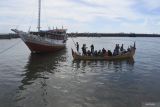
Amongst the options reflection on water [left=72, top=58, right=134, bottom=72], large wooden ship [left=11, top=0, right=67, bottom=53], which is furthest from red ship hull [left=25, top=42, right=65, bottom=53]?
reflection on water [left=72, top=58, right=134, bottom=72]

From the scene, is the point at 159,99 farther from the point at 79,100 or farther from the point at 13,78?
the point at 13,78

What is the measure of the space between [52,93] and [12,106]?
181 inches

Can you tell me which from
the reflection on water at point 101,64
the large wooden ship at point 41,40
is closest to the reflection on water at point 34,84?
the reflection on water at point 101,64

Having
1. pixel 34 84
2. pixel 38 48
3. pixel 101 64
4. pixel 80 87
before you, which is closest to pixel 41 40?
pixel 38 48

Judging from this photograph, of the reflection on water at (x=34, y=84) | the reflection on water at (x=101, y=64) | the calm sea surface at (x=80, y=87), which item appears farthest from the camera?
the reflection on water at (x=101, y=64)

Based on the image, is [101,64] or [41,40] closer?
[101,64]

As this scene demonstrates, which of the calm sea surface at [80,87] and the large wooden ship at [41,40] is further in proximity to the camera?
the large wooden ship at [41,40]

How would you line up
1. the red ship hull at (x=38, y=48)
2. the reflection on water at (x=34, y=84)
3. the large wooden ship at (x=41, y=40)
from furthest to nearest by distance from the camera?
the red ship hull at (x=38, y=48) < the large wooden ship at (x=41, y=40) < the reflection on water at (x=34, y=84)

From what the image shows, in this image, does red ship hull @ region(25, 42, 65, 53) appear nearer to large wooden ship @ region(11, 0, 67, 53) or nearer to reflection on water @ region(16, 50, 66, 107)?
large wooden ship @ region(11, 0, 67, 53)

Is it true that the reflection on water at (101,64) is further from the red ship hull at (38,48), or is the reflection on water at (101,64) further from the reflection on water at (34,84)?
the red ship hull at (38,48)

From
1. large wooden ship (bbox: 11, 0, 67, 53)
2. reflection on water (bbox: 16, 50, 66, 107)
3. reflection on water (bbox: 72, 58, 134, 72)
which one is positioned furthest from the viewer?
large wooden ship (bbox: 11, 0, 67, 53)

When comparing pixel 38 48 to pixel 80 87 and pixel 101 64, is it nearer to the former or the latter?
pixel 101 64

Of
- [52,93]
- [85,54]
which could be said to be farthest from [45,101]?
[85,54]

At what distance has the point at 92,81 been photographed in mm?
28953
